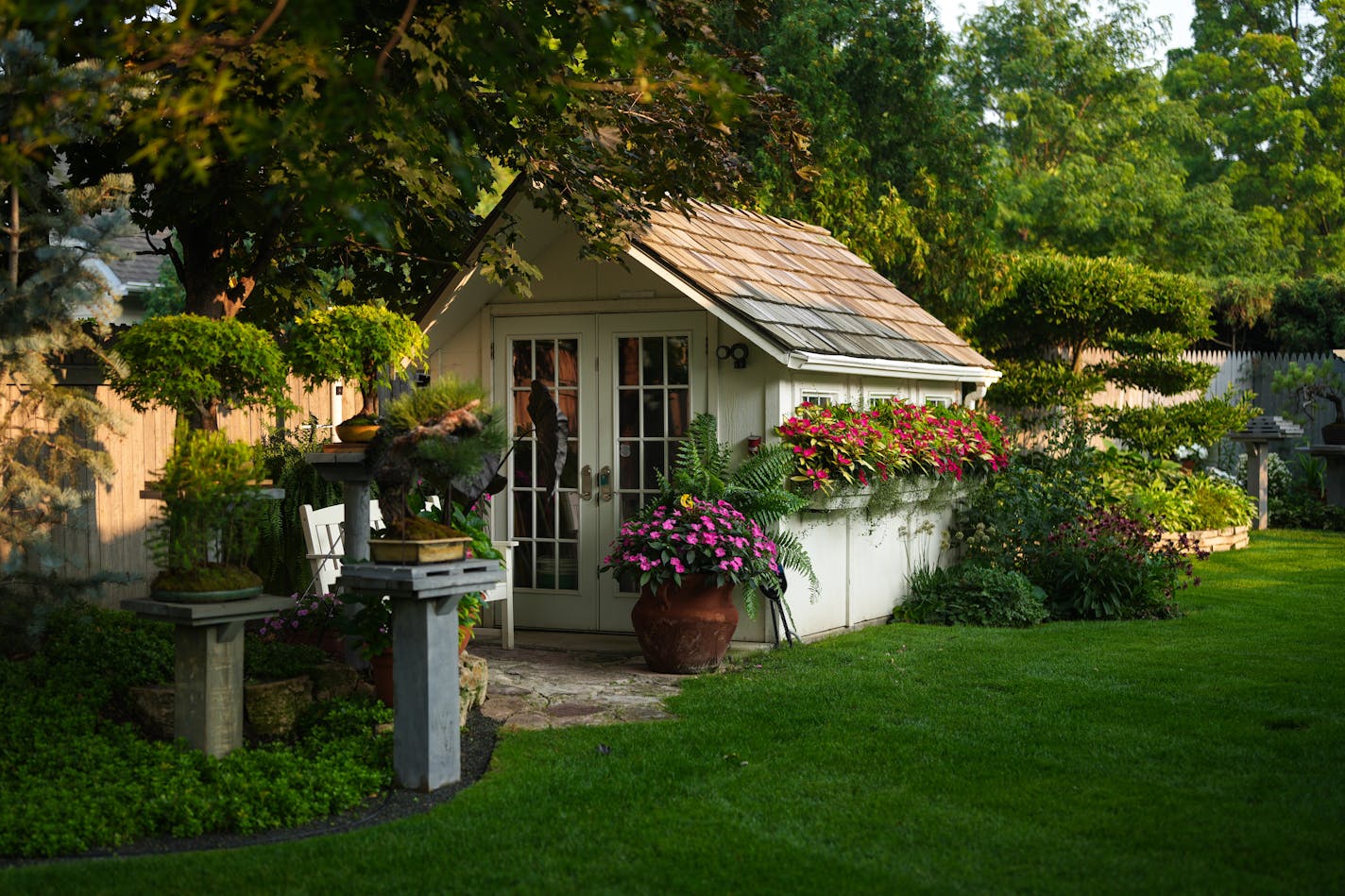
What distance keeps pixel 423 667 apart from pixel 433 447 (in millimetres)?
966

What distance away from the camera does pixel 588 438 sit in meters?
10.0

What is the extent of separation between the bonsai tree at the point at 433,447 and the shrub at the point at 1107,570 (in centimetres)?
633

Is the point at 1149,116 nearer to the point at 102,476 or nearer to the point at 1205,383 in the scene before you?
the point at 1205,383

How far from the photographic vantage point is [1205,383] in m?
16.6

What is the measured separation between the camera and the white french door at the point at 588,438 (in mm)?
9828

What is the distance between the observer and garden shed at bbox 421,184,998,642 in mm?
9516

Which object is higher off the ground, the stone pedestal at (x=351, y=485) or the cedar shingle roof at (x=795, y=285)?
the cedar shingle roof at (x=795, y=285)

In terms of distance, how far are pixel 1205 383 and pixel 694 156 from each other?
10145mm

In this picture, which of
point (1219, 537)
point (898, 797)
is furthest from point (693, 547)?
point (1219, 537)

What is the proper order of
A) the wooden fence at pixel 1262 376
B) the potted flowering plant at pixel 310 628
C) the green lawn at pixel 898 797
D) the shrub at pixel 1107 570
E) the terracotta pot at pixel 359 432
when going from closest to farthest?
the green lawn at pixel 898 797
the terracotta pot at pixel 359 432
the potted flowering plant at pixel 310 628
the shrub at pixel 1107 570
the wooden fence at pixel 1262 376

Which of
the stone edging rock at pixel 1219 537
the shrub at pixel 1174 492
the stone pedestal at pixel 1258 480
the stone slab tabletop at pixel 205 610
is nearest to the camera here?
the stone slab tabletop at pixel 205 610

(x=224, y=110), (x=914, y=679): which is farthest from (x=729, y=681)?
(x=224, y=110)

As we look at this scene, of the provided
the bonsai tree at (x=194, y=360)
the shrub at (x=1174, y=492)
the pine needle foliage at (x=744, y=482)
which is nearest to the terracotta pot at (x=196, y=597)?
the bonsai tree at (x=194, y=360)

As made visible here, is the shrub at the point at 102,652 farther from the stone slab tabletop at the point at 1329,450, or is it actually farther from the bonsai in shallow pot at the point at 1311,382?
the bonsai in shallow pot at the point at 1311,382
